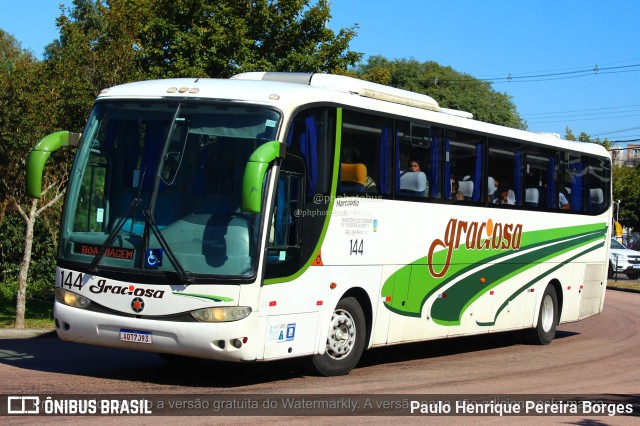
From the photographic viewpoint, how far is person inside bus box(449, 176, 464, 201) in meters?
15.7

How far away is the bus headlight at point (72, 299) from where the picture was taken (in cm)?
1166

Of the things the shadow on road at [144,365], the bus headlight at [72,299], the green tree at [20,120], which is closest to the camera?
the bus headlight at [72,299]

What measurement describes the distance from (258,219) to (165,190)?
3.77 feet

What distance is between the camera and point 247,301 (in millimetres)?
11133

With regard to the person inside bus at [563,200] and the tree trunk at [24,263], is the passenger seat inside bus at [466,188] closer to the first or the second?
the person inside bus at [563,200]

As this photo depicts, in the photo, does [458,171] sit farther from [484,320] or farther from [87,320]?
[87,320]

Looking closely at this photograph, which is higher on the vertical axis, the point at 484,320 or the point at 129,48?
the point at 129,48

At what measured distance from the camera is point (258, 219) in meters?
11.3

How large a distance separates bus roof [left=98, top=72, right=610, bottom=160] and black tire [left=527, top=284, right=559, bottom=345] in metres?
3.84

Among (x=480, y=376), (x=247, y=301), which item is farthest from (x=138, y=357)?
(x=480, y=376)

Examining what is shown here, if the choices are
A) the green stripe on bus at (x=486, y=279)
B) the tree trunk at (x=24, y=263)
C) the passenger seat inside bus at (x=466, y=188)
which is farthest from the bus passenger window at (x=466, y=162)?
the tree trunk at (x=24, y=263)

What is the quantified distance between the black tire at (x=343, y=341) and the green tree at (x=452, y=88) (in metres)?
76.1

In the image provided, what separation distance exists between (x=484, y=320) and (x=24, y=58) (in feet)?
32.0

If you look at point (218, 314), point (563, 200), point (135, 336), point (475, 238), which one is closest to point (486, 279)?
point (475, 238)
